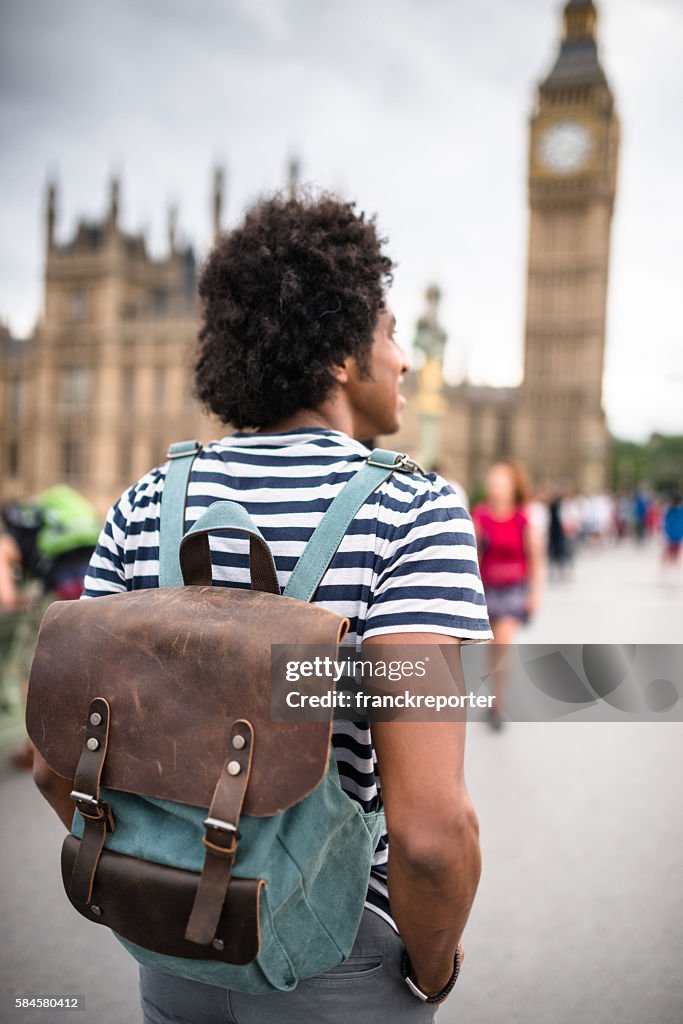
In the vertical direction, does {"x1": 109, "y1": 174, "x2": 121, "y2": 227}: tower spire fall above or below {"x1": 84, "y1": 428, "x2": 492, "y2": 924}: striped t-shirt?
above

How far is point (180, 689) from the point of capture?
1.05 meters

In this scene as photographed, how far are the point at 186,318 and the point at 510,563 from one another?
42244 millimetres

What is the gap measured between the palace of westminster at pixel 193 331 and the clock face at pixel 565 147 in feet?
0.28

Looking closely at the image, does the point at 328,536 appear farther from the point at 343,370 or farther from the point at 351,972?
the point at 351,972

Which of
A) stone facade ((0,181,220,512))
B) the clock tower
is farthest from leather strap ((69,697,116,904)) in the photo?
the clock tower

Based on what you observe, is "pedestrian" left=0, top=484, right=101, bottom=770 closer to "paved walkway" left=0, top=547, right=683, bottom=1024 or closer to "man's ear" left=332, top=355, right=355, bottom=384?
"paved walkway" left=0, top=547, right=683, bottom=1024

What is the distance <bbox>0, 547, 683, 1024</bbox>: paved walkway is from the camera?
245 centimetres

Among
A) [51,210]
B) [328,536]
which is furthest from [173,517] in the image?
[51,210]

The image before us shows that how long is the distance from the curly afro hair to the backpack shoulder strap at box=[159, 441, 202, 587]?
0.14m

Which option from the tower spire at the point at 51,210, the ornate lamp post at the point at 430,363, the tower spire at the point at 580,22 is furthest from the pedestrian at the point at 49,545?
the tower spire at the point at 580,22

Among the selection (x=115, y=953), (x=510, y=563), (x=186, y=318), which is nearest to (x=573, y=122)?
(x=186, y=318)

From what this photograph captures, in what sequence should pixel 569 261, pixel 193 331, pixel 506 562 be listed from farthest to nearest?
1. pixel 569 261
2. pixel 193 331
3. pixel 506 562

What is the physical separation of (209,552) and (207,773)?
0.29m

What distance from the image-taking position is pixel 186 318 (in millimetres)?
44938
